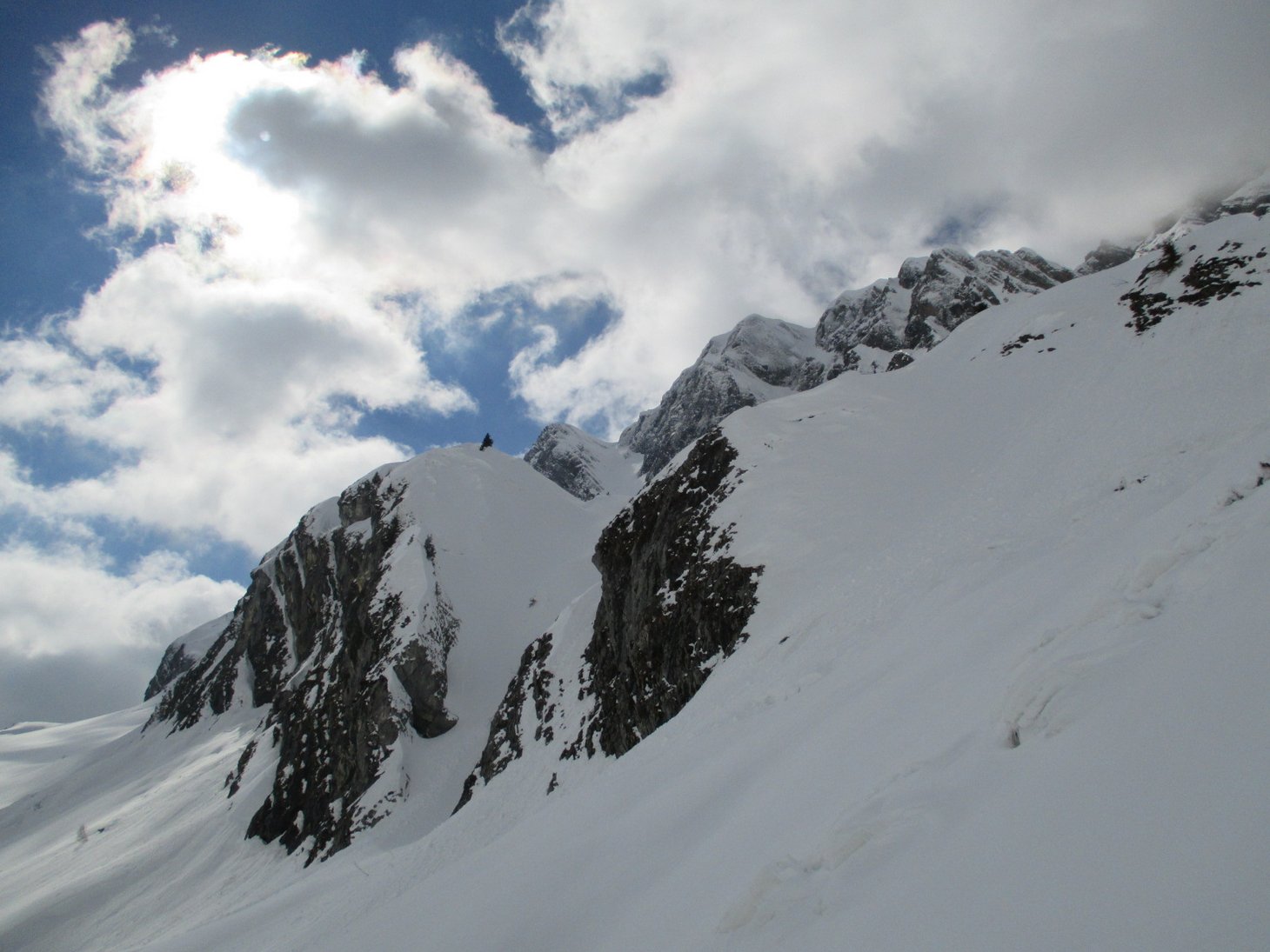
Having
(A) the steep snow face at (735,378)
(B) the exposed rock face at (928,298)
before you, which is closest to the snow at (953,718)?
(B) the exposed rock face at (928,298)

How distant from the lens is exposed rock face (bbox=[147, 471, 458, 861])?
37500 mm

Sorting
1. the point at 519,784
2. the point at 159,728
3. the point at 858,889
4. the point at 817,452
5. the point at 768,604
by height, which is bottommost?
the point at 519,784

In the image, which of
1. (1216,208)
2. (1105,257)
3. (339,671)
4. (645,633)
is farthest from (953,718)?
(1216,208)

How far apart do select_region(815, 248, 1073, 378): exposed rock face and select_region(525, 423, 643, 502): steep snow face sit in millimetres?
44371

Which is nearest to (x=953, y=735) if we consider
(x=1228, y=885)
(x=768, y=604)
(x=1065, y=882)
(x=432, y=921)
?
(x=1065, y=882)

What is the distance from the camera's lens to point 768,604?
712 inches

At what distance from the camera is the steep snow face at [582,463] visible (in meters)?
115

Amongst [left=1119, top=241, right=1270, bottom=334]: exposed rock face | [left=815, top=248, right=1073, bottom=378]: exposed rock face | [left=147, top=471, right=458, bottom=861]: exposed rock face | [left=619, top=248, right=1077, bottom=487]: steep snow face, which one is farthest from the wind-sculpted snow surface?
[left=815, top=248, right=1073, bottom=378]: exposed rock face

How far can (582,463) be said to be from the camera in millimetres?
123062

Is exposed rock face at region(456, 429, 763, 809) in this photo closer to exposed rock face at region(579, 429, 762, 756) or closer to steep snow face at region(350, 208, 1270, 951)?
exposed rock face at region(579, 429, 762, 756)

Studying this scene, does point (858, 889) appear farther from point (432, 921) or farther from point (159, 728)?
point (159, 728)

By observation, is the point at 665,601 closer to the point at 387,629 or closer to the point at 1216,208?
the point at 387,629

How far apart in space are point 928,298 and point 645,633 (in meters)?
77.3

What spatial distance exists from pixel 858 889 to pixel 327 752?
45141mm
